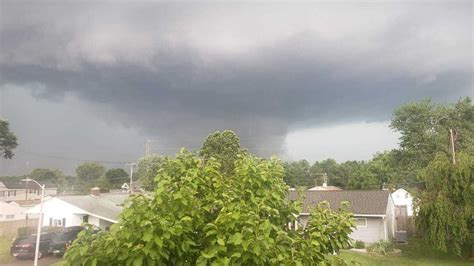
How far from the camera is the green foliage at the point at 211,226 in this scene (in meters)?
3.18

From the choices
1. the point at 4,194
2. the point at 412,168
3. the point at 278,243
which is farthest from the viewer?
the point at 412,168

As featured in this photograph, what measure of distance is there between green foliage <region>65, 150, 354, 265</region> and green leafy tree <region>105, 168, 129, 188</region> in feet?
156

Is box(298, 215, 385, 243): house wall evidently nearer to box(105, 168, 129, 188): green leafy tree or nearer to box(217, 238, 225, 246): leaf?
box(217, 238, 225, 246): leaf

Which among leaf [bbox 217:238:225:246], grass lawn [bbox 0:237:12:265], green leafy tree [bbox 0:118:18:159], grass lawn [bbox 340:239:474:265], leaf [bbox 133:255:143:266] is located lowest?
grass lawn [bbox 340:239:474:265]

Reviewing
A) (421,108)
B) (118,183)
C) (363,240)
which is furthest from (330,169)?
(363,240)

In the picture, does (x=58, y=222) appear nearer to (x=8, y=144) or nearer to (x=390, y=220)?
(x=8, y=144)

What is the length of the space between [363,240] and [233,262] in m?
24.5

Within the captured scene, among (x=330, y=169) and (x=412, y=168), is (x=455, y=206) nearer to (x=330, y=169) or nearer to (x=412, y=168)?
(x=412, y=168)

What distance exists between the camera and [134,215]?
10.7 ft

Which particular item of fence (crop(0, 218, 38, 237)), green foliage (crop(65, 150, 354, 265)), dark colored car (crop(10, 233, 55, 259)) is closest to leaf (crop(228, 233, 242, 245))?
green foliage (crop(65, 150, 354, 265))

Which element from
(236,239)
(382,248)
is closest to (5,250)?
(236,239)

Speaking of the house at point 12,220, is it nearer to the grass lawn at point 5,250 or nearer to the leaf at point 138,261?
the grass lawn at point 5,250

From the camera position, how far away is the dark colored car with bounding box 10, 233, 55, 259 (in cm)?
1573

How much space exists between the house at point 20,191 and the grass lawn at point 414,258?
1720 cm
